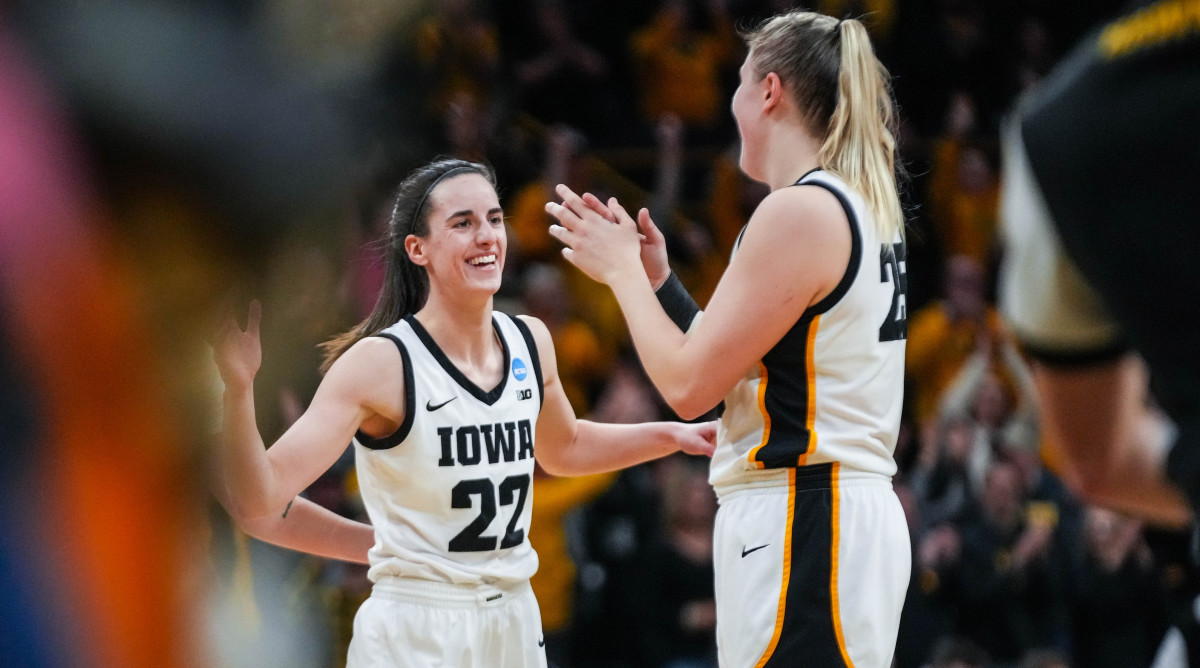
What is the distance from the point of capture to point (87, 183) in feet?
1.73

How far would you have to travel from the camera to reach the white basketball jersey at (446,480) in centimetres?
353

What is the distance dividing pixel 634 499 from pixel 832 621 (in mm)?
4819

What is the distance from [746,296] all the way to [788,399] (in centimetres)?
30

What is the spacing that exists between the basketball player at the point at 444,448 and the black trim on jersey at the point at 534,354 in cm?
1

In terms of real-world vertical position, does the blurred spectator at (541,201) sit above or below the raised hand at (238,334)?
above

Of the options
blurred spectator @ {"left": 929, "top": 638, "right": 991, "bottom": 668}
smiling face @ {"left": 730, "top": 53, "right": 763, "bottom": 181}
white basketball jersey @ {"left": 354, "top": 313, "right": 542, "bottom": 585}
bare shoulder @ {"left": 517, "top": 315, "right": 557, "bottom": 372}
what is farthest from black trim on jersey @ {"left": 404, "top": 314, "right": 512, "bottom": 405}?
blurred spectator @ {"left": 929, "top": 638, "right": 991, "bottom": 668}

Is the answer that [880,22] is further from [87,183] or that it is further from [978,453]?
[87,183]

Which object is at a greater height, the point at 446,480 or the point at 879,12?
the point at 879,12

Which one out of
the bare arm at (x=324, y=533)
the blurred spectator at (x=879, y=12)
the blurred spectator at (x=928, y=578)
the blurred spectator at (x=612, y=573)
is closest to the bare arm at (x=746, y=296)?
the bare arm at (x=324, y=533)

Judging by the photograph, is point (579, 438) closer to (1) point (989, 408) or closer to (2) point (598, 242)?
(2) point (598, 242)

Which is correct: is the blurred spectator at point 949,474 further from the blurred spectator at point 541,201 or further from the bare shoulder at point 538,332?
the bare shoulder at point 538,332

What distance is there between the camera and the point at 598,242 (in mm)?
3029

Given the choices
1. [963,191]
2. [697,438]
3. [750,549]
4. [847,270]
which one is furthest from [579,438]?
[963,191]

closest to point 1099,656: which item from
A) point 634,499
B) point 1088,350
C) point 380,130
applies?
point 634,499
